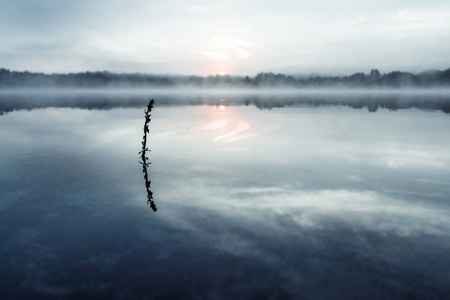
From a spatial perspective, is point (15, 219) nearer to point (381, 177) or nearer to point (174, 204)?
point (174, 204)

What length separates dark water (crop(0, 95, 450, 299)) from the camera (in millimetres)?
9539

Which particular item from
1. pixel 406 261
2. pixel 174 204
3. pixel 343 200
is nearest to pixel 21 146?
pixel 174 204

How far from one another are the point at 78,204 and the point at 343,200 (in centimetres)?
1066

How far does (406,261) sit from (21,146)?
93.0 feet

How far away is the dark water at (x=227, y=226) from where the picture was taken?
31.3 ft

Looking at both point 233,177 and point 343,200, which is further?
point 233,177

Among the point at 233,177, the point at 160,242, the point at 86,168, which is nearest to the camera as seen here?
the point at 160,242

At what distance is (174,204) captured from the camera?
50.6ft

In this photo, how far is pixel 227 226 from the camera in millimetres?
13039

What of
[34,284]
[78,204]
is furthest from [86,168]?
[34,284]

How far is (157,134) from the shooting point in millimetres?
38031

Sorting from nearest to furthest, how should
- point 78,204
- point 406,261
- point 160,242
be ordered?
point 406,261
point 160,242
point 78,204

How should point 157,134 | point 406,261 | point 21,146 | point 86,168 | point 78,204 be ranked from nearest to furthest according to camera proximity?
point 406,261 → point 78,204 → point 86,168 → point 21,146 → point 157,134

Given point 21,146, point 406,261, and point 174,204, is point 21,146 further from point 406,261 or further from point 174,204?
point 406,261
